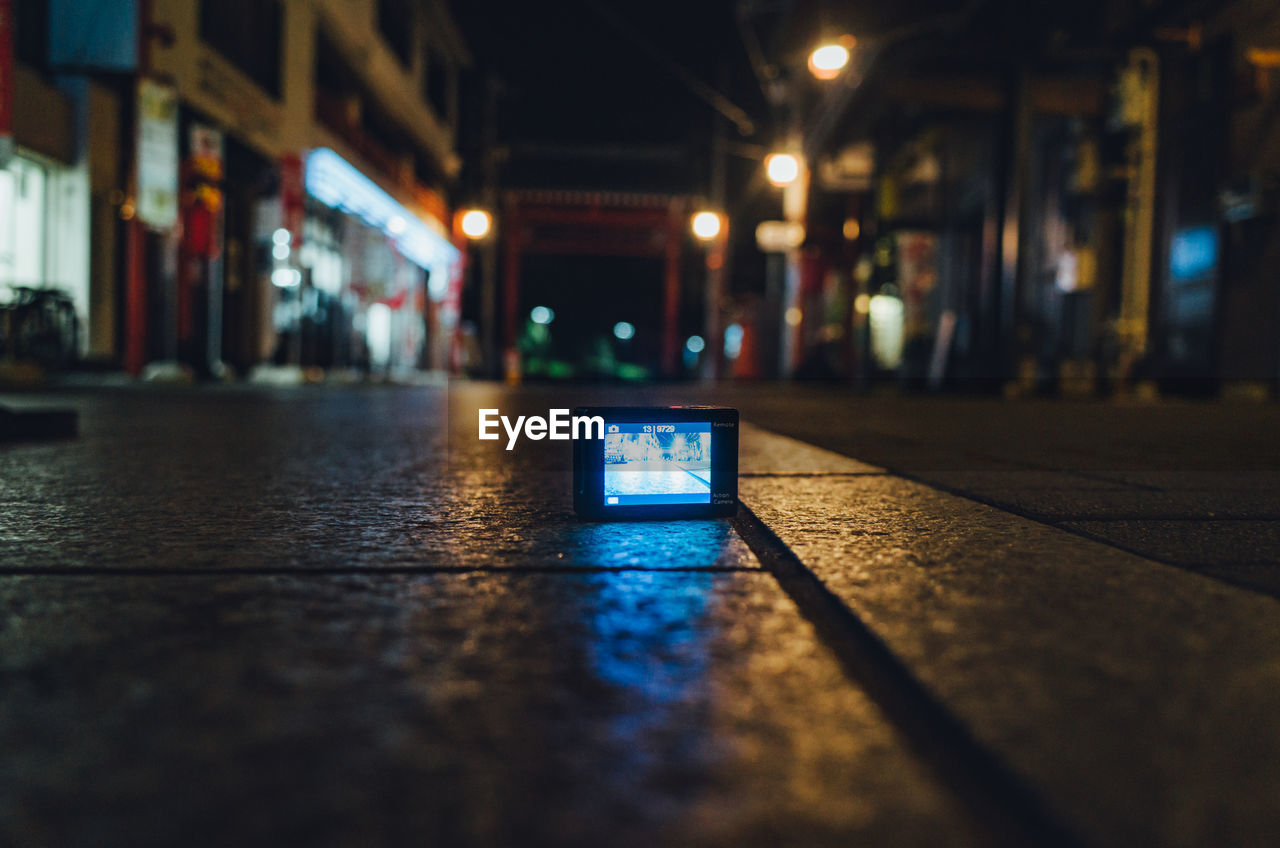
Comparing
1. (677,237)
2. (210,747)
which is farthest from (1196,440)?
(677,237)

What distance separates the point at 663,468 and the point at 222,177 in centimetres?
1080

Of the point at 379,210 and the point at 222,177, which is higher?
the point at 379,210

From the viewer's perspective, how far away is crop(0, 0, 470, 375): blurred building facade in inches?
344

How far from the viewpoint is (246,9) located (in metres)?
11.7

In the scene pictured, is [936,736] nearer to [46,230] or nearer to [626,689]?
[626,689]

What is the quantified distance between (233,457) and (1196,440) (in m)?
3.39

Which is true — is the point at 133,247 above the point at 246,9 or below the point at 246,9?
below

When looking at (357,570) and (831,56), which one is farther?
(831,56)

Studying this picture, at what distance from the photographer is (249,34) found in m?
11.8

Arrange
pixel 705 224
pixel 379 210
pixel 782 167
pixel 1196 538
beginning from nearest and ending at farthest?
1. pixel 1196 538
2. pixel 782 167
3. pixel 705 224
4. pixel 379 210

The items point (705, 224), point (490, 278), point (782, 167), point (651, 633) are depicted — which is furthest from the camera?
point (490, 278)

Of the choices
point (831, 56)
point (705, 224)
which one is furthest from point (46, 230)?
point (705, 224)

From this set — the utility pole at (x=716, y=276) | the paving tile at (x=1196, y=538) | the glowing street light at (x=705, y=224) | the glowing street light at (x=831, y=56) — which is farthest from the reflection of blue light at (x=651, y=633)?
the utility pole at (x=716, y=276)

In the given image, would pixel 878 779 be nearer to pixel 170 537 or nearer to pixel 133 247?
pixel 170 537
